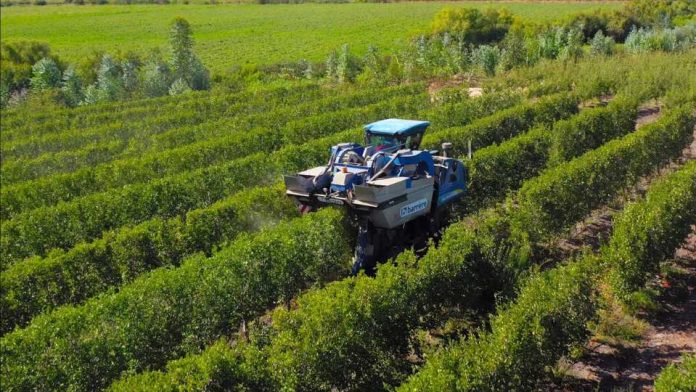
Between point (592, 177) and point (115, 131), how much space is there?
1946 cm

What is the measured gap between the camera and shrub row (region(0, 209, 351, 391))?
8258mm

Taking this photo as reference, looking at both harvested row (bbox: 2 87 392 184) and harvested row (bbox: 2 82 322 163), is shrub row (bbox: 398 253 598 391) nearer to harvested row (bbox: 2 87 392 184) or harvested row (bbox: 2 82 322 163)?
harvested row (bbox: 2 87 392 184)

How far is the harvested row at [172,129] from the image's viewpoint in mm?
20531

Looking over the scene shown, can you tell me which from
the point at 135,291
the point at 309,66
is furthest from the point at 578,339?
the point at 309,66

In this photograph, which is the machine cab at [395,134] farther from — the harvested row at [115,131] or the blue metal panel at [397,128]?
the harvested row at [115,131]

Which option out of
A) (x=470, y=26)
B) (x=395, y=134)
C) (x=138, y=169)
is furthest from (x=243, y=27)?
(x=395, y=134)

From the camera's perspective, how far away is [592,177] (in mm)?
13023

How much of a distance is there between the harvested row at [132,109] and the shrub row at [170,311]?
63.3ft

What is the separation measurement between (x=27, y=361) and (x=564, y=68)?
3073cm

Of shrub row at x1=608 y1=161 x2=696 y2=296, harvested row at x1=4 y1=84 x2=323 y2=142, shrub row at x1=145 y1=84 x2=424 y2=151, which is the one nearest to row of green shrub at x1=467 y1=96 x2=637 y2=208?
shrub row at x1=608 y1=161 x2=696 y2=296

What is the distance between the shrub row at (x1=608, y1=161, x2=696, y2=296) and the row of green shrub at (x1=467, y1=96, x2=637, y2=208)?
3.82 meters

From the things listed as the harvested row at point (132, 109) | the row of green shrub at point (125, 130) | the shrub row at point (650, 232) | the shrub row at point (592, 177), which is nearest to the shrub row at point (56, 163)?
the row of green shrub at point (125, 130)

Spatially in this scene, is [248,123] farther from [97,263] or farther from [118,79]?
[118,79]

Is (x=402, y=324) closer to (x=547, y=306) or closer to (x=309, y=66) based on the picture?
(x=547, y=306)
